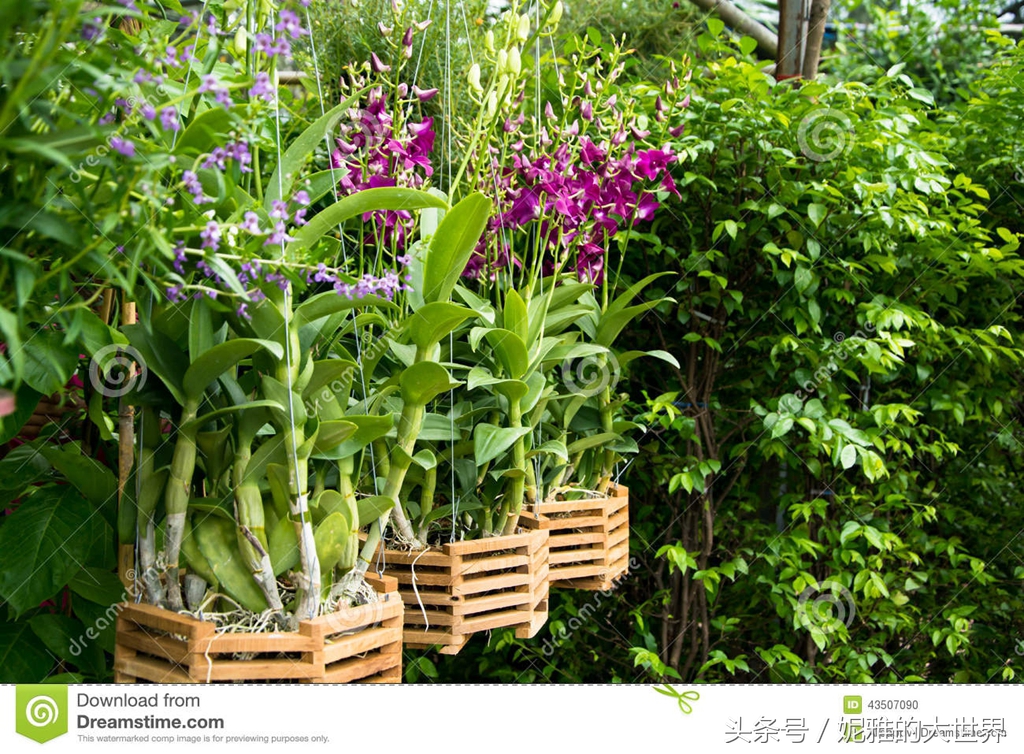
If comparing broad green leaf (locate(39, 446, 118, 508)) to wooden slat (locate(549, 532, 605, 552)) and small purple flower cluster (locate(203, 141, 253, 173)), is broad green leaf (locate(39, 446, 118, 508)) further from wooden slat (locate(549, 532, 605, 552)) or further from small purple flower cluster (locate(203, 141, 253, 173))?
wooden slat (locate(549, 532, 605, 552))

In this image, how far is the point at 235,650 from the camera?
36.4 inches

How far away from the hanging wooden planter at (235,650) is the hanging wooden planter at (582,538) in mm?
478

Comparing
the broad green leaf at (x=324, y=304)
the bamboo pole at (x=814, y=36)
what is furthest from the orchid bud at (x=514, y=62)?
the bamboo pole at (x=814, y=36)

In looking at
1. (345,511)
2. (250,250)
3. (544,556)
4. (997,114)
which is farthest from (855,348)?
(250,250)

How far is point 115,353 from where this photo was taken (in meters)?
0.97

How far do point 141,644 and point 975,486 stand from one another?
1816 millimetres

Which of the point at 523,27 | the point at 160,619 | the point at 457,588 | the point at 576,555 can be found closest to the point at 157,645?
the point at 160,619

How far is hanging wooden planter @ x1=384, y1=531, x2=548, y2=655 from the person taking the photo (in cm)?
123

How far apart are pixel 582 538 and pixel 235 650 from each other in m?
0.71

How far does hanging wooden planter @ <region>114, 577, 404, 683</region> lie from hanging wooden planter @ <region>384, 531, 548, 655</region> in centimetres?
21

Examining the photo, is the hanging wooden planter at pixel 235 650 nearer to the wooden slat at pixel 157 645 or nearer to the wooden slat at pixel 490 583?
the wooden slat at pixel 157 645

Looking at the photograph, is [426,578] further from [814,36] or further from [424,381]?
[814,36]

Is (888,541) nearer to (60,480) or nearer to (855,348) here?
(855,348)

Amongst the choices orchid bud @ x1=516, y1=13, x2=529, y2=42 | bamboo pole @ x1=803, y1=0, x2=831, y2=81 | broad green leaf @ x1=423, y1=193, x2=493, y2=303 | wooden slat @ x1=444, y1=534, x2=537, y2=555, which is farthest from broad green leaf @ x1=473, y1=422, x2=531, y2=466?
bamboo pole @ x1=803, y1=0, x2=831, y2=81
